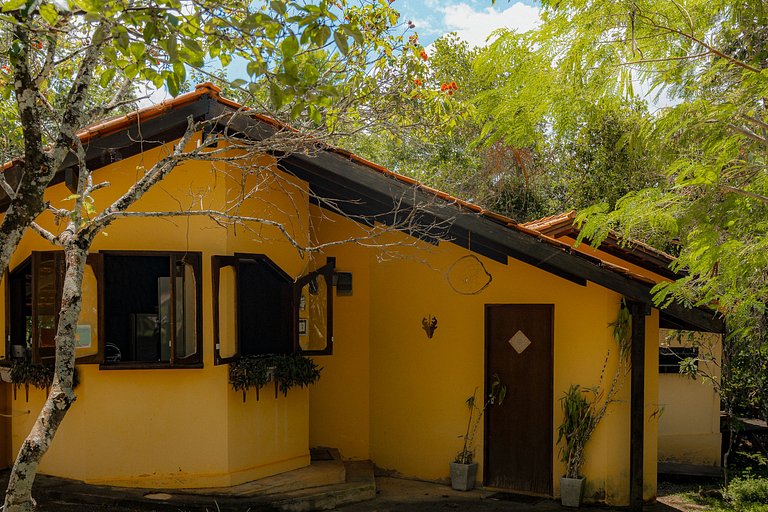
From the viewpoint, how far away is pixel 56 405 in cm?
460

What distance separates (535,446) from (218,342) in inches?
139

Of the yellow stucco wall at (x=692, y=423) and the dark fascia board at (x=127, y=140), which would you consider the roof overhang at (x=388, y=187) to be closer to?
the dark fascia board at (x=127, y=140)

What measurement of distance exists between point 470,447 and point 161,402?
3.40 metres

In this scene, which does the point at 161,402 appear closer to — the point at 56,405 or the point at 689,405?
the point at 56,405

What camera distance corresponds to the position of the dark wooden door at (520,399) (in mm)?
8258

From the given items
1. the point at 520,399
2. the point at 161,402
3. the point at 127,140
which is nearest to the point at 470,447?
the point at 520,399

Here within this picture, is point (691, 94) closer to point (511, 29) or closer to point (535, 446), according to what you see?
point (511, 29)

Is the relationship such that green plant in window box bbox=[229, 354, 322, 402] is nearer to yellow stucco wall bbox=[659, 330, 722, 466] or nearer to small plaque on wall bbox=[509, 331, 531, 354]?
small plaque on wall bbox=[509, 331, 531, 354]

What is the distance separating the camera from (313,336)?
8.64 m

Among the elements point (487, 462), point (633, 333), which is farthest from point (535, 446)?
point (633, 333)

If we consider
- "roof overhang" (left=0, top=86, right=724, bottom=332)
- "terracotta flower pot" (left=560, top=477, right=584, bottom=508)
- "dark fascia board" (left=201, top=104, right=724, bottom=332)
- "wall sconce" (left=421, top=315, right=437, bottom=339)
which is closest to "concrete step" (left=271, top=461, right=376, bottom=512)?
"wall sconce" (left=421, top=315, right=437, bottom=339)

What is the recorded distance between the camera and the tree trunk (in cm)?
451

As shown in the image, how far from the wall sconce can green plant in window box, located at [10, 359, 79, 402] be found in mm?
3795

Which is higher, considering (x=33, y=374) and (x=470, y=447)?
(x=33, y=374)
